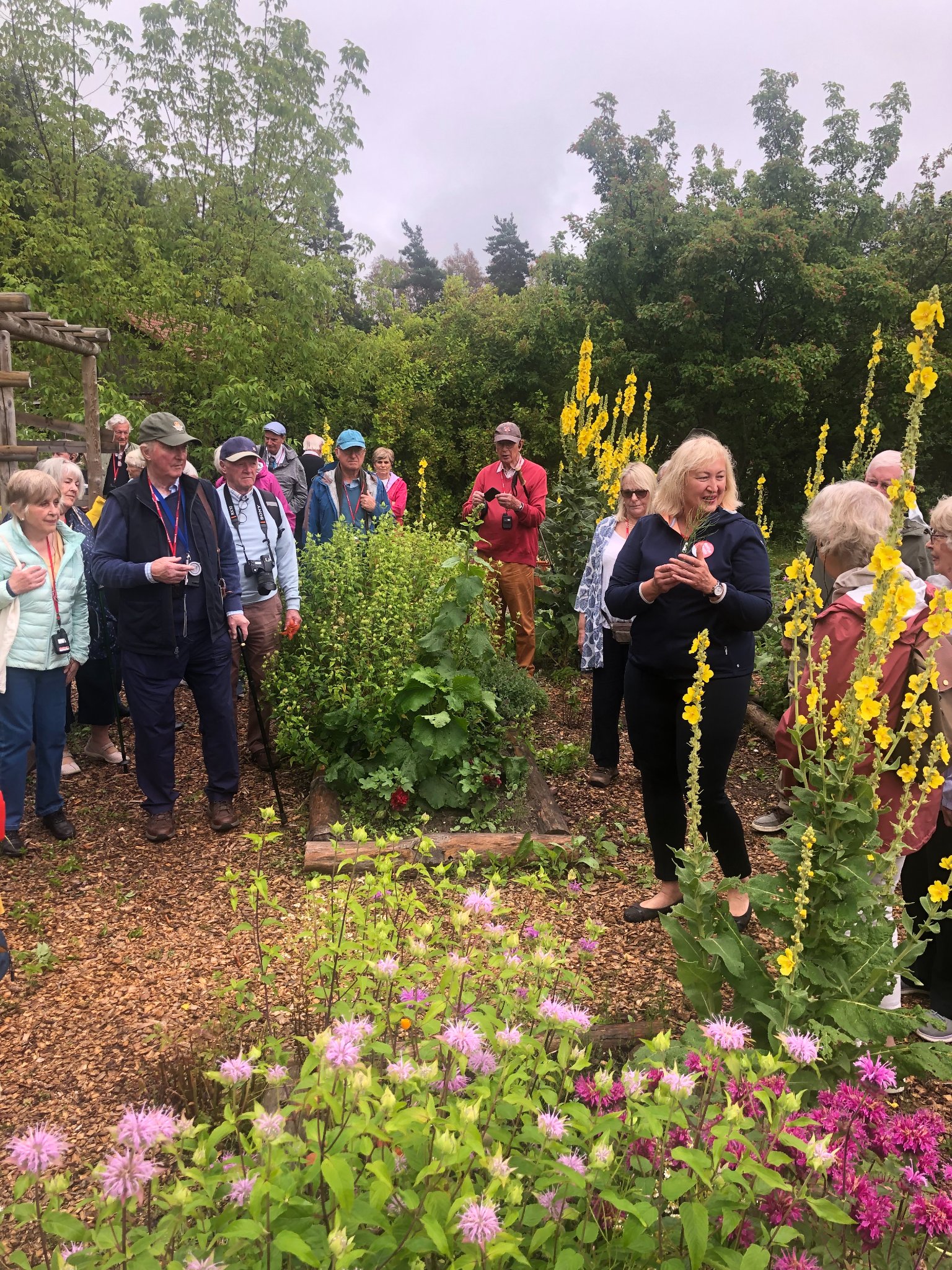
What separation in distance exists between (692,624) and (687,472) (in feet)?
2.01

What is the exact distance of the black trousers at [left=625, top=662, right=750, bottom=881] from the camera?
10.2 ft

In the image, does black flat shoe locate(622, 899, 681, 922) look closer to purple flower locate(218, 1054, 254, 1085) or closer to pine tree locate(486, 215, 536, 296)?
purple flower locate(218, 1054, 254, 1085)

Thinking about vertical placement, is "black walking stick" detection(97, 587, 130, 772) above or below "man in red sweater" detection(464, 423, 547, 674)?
below

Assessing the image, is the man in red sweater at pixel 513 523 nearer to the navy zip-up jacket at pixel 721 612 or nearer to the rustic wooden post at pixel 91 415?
the navy zip-up jacket at pixel 721 612

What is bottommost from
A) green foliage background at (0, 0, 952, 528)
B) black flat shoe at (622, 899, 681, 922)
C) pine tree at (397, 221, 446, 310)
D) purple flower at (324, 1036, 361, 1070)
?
black flat shoe at (622, 899, 681, 922)

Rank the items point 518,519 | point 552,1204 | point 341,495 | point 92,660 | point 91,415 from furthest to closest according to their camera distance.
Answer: point 91,415
point 341,495
point 518,519
point 92,660
point 552,1204

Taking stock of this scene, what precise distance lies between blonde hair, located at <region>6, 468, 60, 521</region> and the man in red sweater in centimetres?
296

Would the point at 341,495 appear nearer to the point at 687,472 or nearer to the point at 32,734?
the point at 32,734

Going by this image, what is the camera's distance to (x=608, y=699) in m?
5.03

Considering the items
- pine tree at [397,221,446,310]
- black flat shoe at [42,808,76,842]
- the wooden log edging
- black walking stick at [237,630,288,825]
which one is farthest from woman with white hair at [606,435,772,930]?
pine tree at [397,221,446,310]

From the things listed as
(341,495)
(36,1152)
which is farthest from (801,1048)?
(341,495)

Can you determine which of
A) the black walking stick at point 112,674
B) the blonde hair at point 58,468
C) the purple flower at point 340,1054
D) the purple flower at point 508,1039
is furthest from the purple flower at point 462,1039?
the blonde hair at point 58,468

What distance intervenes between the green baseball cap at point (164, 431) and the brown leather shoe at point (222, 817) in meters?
2.01

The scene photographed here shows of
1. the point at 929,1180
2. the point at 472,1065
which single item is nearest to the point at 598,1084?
the point at 472,1065
